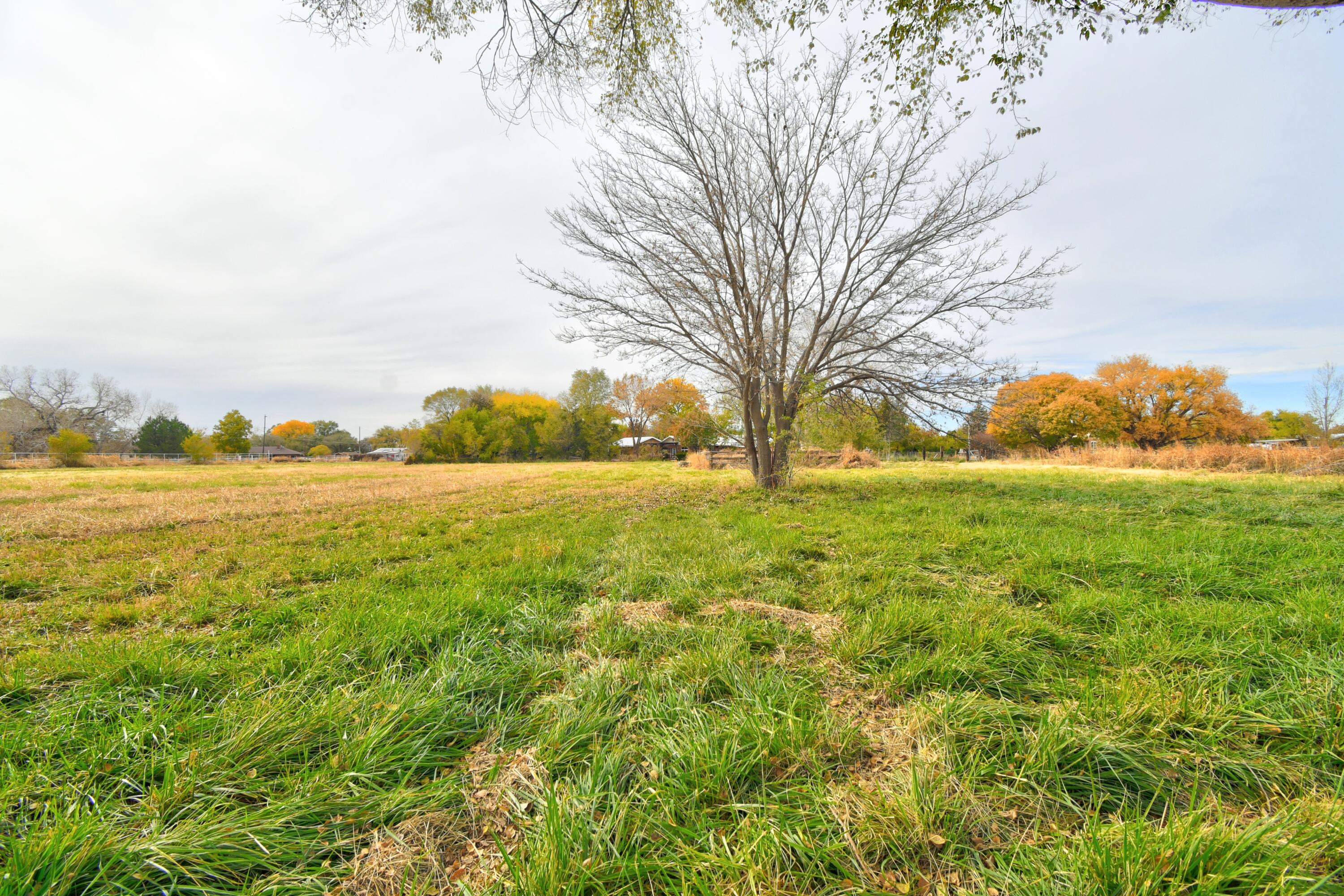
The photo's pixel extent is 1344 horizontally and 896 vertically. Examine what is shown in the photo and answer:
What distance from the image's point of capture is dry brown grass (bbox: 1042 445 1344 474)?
15.3 m

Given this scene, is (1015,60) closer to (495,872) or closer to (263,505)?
(495,872)

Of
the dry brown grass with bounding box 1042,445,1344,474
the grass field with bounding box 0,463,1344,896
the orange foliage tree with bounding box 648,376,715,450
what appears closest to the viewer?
the grass field with bounding box 0,463,1344,896

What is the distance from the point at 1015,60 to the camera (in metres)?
5.52

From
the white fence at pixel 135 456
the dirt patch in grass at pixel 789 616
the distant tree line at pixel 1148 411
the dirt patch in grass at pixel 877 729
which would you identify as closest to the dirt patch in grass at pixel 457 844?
the dirt patch in grass at pixel 877 729

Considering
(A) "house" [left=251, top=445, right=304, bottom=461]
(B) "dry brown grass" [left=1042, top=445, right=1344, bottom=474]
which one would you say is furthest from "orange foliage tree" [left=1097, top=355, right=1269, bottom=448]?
(A) "house" [left=251, top=445, right=304, bottom=461]

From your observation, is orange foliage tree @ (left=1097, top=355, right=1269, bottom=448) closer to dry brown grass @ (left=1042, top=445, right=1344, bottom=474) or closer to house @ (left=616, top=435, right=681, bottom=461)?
dry brown grass @ (left=1042, top=445, right=1344, bottom=474)

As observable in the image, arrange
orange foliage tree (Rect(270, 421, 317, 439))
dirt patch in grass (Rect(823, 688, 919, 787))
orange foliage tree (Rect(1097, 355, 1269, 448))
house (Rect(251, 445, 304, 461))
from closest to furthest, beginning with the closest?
dirt patch in grass (Rect(823, 688, 919, 787)) → orange foliage tree (Rect(1097, 355, 1269, 448)) → house (Rect(251, 445, 304, 461)) → orange foliage tree (Rect(270, 421, 317, 439))

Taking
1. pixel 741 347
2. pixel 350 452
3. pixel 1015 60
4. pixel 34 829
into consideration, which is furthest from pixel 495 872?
pixel 350 452

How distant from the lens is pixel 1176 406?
33344 mm

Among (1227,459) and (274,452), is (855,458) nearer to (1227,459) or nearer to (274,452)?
(1227,459)

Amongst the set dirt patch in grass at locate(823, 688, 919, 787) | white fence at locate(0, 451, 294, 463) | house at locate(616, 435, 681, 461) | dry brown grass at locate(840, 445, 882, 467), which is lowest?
dirt patch in grass at locate(823, 688, 919, 787)

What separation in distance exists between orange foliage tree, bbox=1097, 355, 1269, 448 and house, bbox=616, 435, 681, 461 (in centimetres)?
3528

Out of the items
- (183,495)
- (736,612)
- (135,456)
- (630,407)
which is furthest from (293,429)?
(736,612)

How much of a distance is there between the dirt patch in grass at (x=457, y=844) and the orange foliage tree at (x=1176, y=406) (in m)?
46.8
